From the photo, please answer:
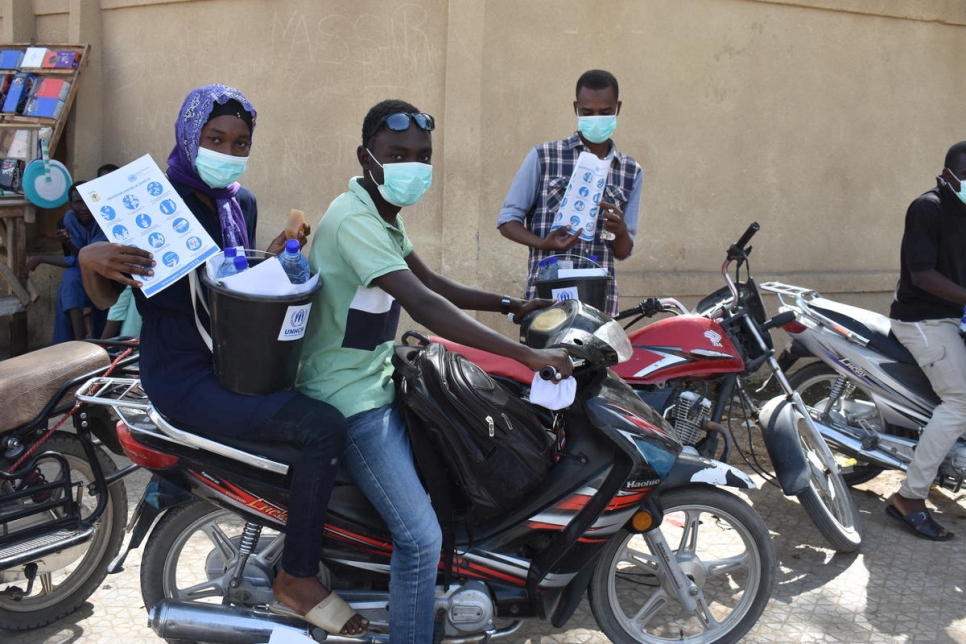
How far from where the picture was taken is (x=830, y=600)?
3.80 metres

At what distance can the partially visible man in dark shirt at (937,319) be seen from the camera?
4410 mm

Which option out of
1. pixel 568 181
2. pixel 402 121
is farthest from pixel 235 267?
pixel 568 181

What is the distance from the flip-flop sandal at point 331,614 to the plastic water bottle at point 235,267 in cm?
108

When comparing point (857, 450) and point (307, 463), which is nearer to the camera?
point (307, 463)

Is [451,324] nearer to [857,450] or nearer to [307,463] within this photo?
[307,463]

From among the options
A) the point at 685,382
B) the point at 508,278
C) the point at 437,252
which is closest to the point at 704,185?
the point at 508,278

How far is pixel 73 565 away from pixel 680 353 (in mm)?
2689

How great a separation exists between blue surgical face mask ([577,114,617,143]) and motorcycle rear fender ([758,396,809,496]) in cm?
152

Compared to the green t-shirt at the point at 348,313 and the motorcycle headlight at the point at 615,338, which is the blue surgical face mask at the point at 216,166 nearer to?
the green t-shirt at the point at 348,313

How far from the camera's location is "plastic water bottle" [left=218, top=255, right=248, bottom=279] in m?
2.70

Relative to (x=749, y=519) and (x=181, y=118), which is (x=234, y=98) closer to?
(x=181, y=118)

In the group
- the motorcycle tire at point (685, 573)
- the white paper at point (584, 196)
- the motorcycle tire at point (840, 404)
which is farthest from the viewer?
the motorcycle tire at point (840, 404)

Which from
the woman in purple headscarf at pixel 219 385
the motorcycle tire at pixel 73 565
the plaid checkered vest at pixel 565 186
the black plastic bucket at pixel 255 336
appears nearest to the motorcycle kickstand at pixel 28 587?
the motorcycle tire at pixel 73 565

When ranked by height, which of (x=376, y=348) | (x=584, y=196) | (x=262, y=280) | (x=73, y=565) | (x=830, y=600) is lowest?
(x=830, y=600)
